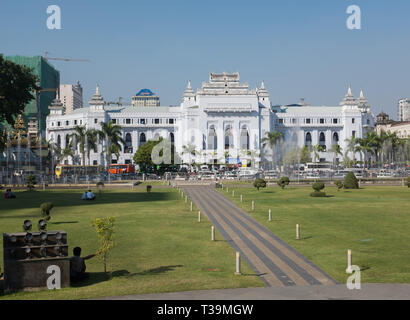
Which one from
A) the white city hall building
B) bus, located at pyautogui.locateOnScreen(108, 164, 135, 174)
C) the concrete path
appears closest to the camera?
the concrete path

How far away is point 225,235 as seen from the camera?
94.3 feet

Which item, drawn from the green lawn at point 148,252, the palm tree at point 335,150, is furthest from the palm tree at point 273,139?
the green lawn at point 148,252

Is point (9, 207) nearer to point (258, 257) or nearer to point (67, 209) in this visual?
point (67, 209)

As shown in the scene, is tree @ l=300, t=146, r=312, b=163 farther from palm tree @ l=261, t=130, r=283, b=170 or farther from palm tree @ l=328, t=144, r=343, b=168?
palm tree @ l=328, t=144, r=343, b=168

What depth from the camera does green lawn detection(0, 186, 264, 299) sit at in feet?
56.7

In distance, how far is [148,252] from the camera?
2388 cm

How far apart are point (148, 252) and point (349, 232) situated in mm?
12675

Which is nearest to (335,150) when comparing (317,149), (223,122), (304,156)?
(317,149)

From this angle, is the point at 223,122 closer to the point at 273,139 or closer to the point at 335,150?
the point at 273,139

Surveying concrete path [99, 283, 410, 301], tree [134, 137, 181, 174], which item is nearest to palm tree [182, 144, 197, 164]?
tree [134, 137, 181, 174]

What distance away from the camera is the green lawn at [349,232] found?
66.4 ft

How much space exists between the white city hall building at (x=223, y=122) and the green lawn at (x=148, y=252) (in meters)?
112

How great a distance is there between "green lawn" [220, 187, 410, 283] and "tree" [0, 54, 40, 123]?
110ft
